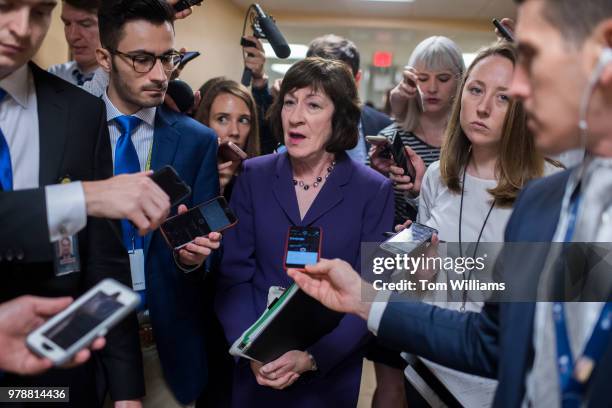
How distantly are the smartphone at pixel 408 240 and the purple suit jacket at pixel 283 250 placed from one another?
0.70 feet

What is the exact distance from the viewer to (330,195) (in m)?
1.84

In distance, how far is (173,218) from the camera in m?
1.53

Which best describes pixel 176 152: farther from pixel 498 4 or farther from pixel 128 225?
pixel 498 4

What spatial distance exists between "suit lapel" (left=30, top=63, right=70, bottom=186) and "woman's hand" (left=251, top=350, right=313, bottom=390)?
2.76ft

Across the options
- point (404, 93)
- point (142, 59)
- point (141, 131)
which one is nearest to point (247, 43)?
point (404, 93)

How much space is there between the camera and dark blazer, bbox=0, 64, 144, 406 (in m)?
1.03

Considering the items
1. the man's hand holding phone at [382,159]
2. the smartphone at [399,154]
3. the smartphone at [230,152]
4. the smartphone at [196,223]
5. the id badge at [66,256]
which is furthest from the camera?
the man's hand holding phone at [382,159]

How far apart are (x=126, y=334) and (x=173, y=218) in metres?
0.36

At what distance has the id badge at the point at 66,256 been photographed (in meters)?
1.17

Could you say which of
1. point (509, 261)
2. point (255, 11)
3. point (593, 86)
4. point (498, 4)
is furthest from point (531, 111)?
point (498, 4)

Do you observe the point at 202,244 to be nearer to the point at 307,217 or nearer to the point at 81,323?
the point at 307,217

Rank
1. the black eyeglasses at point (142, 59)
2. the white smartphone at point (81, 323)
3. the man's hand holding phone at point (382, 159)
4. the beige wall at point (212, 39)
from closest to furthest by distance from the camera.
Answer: the white smartphone at point (81, 323) < the black eyeglasses at point (142, 59) < the man's hand holding phone at point (382, 159) < the beige wall at point (212, 39)

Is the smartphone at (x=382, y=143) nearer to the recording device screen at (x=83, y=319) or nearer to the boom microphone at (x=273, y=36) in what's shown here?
the boom microphone at (x=273, y=36)

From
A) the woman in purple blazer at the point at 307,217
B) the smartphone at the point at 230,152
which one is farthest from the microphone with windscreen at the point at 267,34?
the smartphone at the point at 230,152
